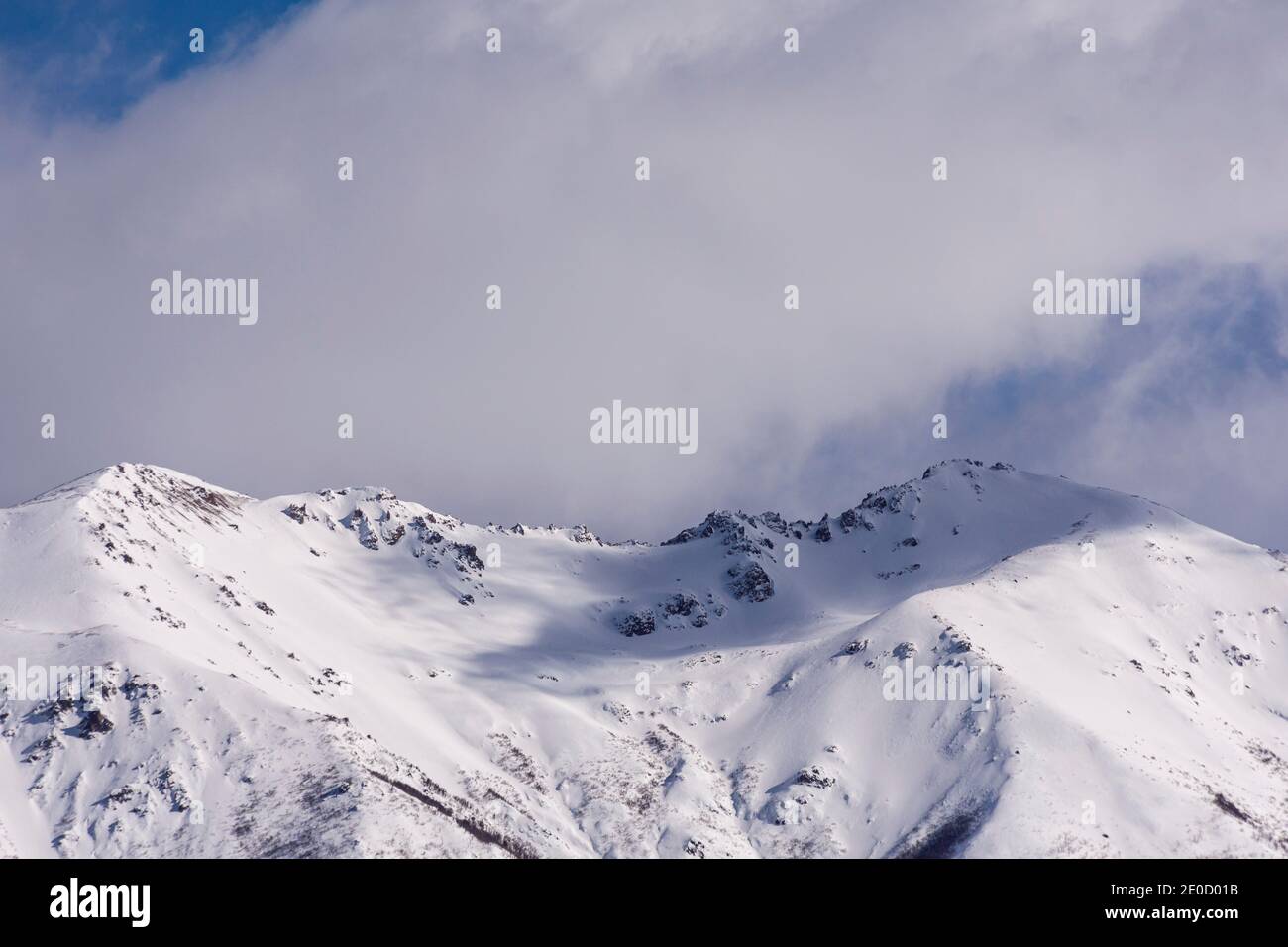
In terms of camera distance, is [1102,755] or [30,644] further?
[1102,755]

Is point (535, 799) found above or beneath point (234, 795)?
beneath
